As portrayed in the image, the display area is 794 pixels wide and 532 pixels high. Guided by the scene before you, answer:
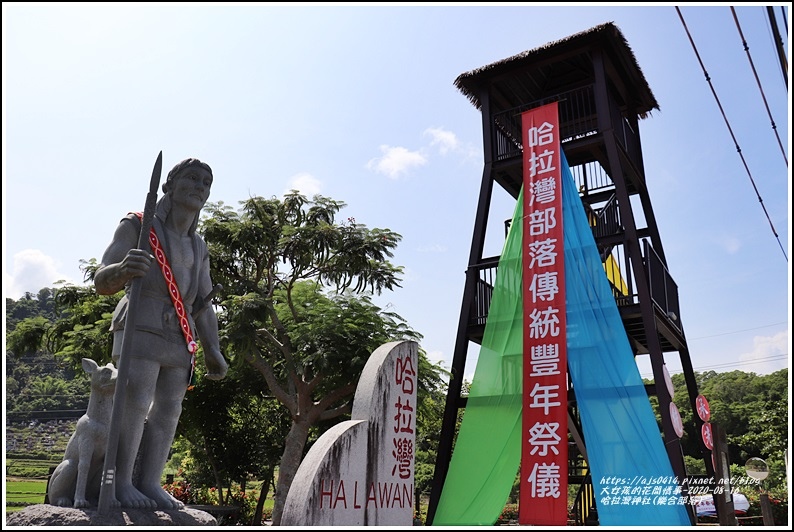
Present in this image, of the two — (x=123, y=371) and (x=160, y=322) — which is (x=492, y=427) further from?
(x=123, y=371)

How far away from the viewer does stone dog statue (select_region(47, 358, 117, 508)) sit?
12.8 feet

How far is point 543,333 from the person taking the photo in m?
10.0

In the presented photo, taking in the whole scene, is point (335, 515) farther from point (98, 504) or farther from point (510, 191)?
point (510, 191)

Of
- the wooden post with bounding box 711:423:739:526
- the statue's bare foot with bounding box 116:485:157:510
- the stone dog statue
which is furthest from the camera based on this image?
the wooden post with bounding box 711:423:739:526

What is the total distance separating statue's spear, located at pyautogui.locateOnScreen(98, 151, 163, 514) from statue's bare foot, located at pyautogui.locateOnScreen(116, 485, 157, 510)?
2.7 inches

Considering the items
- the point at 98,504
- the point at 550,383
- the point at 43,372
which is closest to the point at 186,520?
the point at 98,504

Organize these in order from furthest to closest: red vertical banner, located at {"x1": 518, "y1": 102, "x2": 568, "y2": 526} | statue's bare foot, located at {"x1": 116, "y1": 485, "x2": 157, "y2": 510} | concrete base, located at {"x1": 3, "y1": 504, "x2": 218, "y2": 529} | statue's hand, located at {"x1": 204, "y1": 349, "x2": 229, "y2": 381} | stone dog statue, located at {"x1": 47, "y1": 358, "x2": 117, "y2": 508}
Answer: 1. red vertical banner, located at {"x1": 518, "y1": 102, "x2": 568, "y2": 526}
2. statue's hand, located at {"x1": 204, "y1": 349, "x2": 229, "y2": 381}
3. stone dog statue, located at {"x1": 47, "y1": 358, "x2": 117, "y2": 508}
4. statue's bare foot, located at {"x1": 116, "y1": 485, "x2": 157, "y2": 510}
5. concrete base, located at {"x1": 3, "y1": 504, "x2": 218, "y2": 529}

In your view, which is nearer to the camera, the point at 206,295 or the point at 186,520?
the point at 186,520

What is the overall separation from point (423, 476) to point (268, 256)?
13835mm

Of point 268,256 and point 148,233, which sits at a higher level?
point 268,256

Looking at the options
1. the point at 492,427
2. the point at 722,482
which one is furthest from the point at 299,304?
the point at 722,482

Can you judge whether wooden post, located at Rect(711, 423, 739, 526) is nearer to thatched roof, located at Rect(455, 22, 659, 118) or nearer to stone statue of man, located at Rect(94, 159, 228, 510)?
thatched roof, located at Rect(455, 22, 659, 118)

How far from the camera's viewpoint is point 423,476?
2389 centimetres

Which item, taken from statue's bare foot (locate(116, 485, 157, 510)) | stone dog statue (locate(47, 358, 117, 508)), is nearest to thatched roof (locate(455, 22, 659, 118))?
stone dog statue (locate(47, 358, 117, 508))
